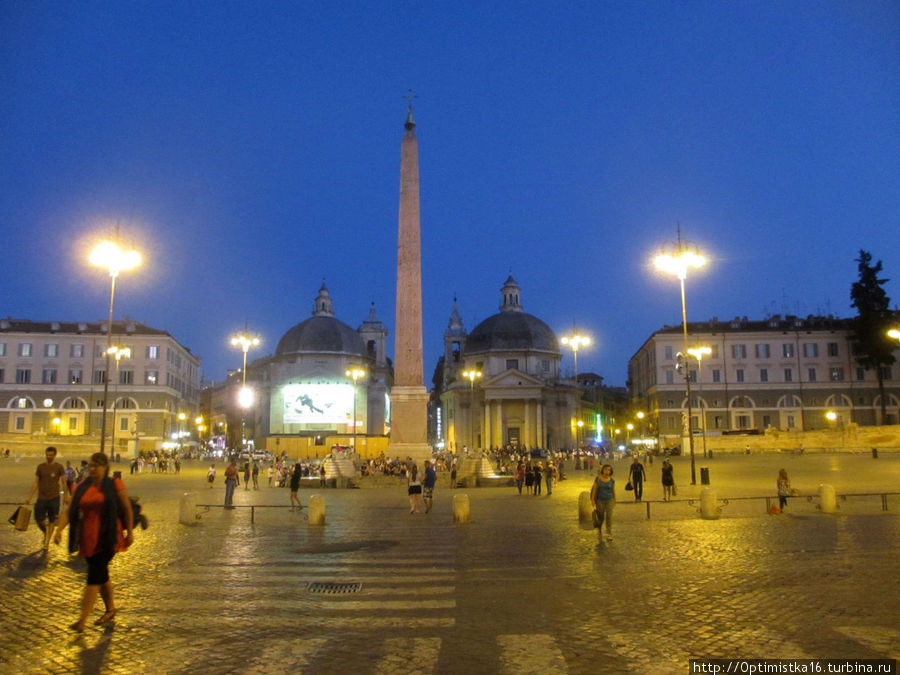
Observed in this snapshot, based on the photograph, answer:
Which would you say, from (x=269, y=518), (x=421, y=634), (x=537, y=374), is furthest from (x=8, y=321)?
(x=421, y=634)

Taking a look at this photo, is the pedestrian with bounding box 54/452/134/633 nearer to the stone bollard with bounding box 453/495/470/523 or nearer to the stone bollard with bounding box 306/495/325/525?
the stone bollard with bounding box 306/495/325/525

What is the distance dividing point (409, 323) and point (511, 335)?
53.1 metres

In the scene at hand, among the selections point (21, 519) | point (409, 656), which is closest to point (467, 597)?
point (409, 656)

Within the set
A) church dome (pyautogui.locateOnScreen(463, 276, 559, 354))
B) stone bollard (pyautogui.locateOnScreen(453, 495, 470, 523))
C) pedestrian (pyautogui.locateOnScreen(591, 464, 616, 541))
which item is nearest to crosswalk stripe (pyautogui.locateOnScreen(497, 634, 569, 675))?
pedestrian (pyautogui.locateOnScreen(591, 464, 616, 541))

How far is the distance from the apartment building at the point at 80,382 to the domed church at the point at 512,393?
30.2m

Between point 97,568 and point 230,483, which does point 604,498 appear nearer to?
point 97,568

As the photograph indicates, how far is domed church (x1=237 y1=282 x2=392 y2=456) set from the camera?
259 ft

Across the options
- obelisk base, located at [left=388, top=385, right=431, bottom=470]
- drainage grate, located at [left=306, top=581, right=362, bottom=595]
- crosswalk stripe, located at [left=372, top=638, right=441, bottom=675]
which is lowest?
crosswalk stripe, located at [left=372, top=638, right=441, bottom=675]

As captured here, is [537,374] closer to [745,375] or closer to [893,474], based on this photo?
[745,375]

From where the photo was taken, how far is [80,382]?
71.6 metres

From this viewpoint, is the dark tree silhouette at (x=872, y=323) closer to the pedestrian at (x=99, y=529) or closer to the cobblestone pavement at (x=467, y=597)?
the cobblestone pavement at (x=467, y=597)

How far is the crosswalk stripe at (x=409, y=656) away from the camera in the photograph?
5598 mm

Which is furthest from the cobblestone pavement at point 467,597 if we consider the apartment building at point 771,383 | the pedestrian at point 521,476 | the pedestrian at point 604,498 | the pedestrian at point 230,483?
the apartment building at point 771,383

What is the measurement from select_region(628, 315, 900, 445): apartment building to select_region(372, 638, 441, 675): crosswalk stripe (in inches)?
2709
